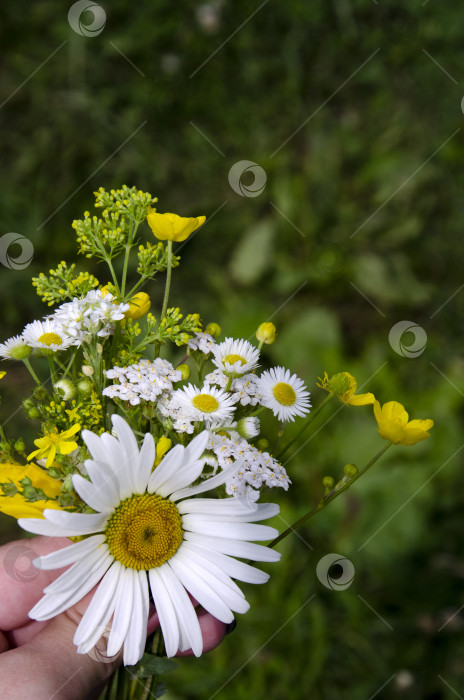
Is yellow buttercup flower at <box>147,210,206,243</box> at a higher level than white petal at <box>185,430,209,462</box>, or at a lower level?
higher

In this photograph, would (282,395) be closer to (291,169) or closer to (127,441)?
(127,441)

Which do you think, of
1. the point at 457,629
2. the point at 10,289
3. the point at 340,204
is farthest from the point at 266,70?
the point at 457,629

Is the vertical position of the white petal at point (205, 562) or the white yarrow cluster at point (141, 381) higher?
the white yarrow cluster at point (141, 381)

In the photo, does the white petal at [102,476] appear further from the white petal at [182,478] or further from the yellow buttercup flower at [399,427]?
the yellow buttercup flower at [399,427]

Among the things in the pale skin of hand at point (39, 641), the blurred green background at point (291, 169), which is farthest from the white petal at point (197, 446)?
the blurred green background at point (291, 169)

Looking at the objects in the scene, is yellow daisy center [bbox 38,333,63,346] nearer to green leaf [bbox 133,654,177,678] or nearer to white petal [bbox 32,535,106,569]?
white petal [bbox 32,535,106,569]

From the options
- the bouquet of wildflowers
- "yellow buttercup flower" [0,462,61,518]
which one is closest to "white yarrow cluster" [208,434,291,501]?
the bouquet of wildflowers

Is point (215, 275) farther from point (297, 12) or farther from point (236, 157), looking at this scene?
point (297, 12)
